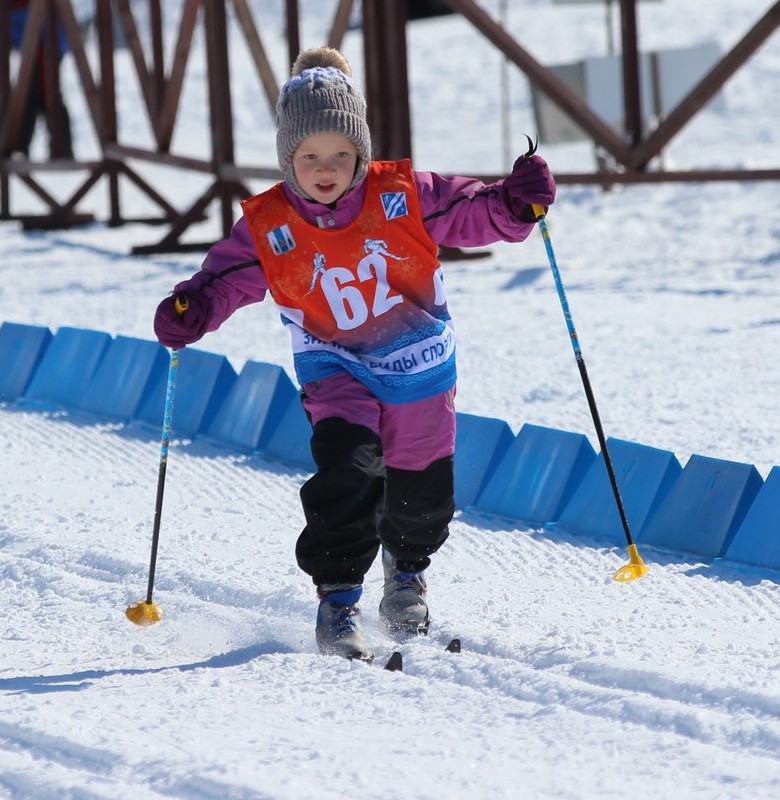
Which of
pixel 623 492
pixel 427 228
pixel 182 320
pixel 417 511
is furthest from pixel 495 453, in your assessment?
pixel 182 320

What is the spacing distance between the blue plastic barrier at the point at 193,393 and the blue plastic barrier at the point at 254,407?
50 mm

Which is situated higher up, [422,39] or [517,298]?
[422,39]

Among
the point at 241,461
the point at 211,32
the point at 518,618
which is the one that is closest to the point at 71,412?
the point at 241,461

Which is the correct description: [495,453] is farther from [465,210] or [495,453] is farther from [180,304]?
[180,304]

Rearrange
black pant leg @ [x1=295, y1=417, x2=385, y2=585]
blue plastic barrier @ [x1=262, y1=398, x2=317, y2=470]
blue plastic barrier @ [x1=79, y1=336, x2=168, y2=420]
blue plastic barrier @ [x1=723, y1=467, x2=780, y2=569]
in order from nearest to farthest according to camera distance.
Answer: black pant leg @ [x1=295, y1=417, x2=385, y2=585], blue plastic barrier @ [x1=723, y1=467, x2=780, y2=569], blue plastic barrier @ [x1=262, y1=398, x2=317, y2=470], blue plastic barrier @ [x1=79, y1=336, x2=168, y2=420]

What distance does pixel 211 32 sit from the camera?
8953 mm

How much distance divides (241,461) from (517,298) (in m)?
2.73

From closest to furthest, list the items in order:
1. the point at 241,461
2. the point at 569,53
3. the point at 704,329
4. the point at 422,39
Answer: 1. the point at 241,461
2. the point at 704,329
3. the point at 569,53
4. the point at 422,39

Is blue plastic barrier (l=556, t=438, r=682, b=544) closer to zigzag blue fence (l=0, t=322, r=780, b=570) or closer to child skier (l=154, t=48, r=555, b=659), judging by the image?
zigzag blue fence (l=0, t=322, r=780, b=570)

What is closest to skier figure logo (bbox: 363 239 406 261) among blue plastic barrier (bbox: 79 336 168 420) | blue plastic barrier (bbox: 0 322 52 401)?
blue plastic barrier (bbox: 79 336 168 420)

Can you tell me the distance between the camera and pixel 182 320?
10.3ft

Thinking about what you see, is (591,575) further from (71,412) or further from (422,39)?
(422,39)

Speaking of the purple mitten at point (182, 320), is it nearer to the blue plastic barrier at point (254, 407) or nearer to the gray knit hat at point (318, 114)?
the gray knit hat at point (318, 114)

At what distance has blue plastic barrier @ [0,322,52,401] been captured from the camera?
580cm
